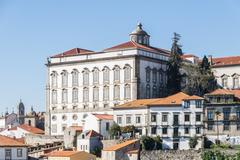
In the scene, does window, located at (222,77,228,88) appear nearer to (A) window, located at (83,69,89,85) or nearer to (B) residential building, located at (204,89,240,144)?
(A) window, located at (83,69,89,85)

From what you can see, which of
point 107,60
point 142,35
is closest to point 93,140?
point 107,60

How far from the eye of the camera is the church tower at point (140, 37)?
252 feet

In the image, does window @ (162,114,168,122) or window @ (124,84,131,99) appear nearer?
window @ (162,114,168,122)

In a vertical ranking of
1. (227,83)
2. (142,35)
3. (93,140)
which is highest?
(142,35)

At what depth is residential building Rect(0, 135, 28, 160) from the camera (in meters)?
48.2

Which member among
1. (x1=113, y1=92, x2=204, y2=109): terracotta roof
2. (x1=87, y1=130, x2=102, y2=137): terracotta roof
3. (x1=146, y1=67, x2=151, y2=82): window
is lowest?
(x1=87, y1=130, x2=102, y2=137): terracotta roof

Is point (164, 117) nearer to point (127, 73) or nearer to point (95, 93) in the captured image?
point (127, 73)

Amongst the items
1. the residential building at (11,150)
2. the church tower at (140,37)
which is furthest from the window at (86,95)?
the residential building at (11,150)

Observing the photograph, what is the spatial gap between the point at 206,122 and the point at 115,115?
27.8ft

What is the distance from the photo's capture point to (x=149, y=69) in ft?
233

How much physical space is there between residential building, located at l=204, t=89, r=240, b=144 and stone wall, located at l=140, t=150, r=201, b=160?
3.91 metres

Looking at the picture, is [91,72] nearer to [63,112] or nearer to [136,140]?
[63,112]

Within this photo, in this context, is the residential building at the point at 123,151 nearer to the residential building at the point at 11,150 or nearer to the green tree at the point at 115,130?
the green tree at the point at 115,130

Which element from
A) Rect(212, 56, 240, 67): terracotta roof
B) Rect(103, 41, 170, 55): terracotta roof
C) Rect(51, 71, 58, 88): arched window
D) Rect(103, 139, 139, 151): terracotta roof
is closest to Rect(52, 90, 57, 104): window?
Rect(51, 71, 58, 88): arched window
